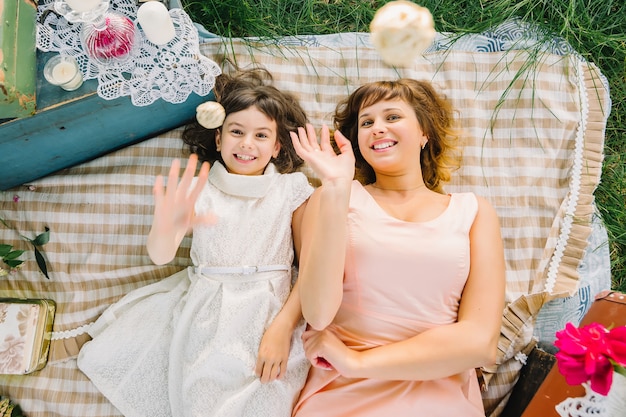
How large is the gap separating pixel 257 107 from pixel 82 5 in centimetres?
63

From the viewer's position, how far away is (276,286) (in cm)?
187

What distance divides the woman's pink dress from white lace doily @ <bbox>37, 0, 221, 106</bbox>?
0.70 m

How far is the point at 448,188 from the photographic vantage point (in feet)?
7.14

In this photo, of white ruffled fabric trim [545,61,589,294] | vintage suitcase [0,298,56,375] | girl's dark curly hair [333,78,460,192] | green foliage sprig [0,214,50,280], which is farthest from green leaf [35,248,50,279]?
white ruffled fabric trim [545,61,589,294]

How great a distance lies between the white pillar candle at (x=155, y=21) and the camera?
1.64 meters

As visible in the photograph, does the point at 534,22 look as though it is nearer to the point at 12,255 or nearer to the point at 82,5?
the point at 82,5

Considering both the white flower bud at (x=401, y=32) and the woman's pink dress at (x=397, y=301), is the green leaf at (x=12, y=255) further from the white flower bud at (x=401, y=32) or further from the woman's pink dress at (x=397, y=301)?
the white flower bud at (x=401, y=32)

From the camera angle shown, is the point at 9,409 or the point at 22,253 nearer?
the point at 9,409

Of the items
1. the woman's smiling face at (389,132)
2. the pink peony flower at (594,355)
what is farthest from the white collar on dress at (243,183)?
the pink peony flower at (594,355)

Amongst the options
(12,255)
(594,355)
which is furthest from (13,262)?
(594,355)

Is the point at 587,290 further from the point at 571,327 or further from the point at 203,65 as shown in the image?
the point at 203,65

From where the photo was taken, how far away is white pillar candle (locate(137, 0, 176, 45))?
1642 mm

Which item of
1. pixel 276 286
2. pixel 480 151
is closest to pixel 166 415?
pixel 276 286

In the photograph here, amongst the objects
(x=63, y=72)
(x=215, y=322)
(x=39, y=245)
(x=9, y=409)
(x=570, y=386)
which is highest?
(x=63, y=72)
